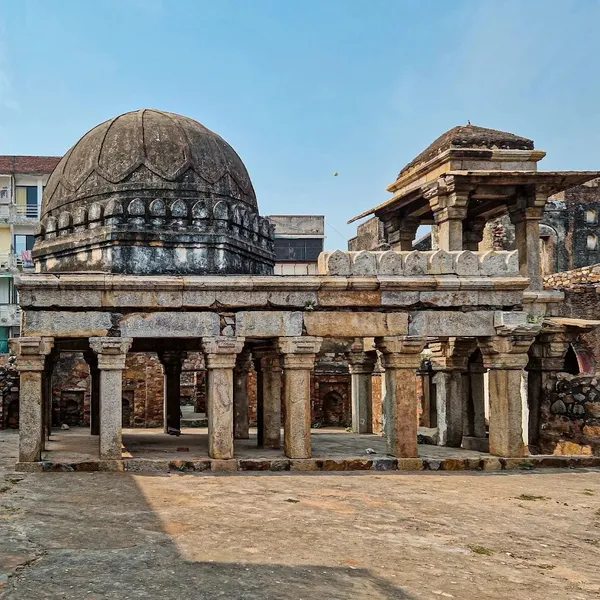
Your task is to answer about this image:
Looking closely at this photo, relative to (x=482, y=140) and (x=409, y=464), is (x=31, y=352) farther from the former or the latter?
(x=482, y=140)

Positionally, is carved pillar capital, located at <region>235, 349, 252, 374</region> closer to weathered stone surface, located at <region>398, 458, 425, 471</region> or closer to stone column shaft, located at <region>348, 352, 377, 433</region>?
stone column shaft, located at <region>348, 352, 377, 433</region>

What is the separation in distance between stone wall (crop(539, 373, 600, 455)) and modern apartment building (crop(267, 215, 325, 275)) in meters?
28.0

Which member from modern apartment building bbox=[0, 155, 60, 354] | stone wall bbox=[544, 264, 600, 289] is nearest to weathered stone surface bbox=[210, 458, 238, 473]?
stone wall bbox=[544, 264, 600, 289]

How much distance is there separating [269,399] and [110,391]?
3.40 m

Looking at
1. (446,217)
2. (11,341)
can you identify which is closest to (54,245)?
(11,341)

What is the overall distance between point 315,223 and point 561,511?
34.4 meters

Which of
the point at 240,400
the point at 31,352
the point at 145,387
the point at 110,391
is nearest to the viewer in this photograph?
the point at 31,352

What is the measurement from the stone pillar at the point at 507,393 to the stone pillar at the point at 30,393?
6203mm

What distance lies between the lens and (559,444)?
12586mm

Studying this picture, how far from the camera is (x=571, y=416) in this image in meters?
12.4

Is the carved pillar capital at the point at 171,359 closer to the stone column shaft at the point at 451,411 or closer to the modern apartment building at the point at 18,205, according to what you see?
the stone column shaft at the point at 451,411

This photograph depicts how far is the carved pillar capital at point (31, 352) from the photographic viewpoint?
998 cm

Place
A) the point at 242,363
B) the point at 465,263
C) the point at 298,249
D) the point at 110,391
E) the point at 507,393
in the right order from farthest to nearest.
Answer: the point at 298,249
the point at 242,363
the point at 465,263
the point at 507,393
the point at 110,391

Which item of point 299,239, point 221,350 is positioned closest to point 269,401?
point 221,350
